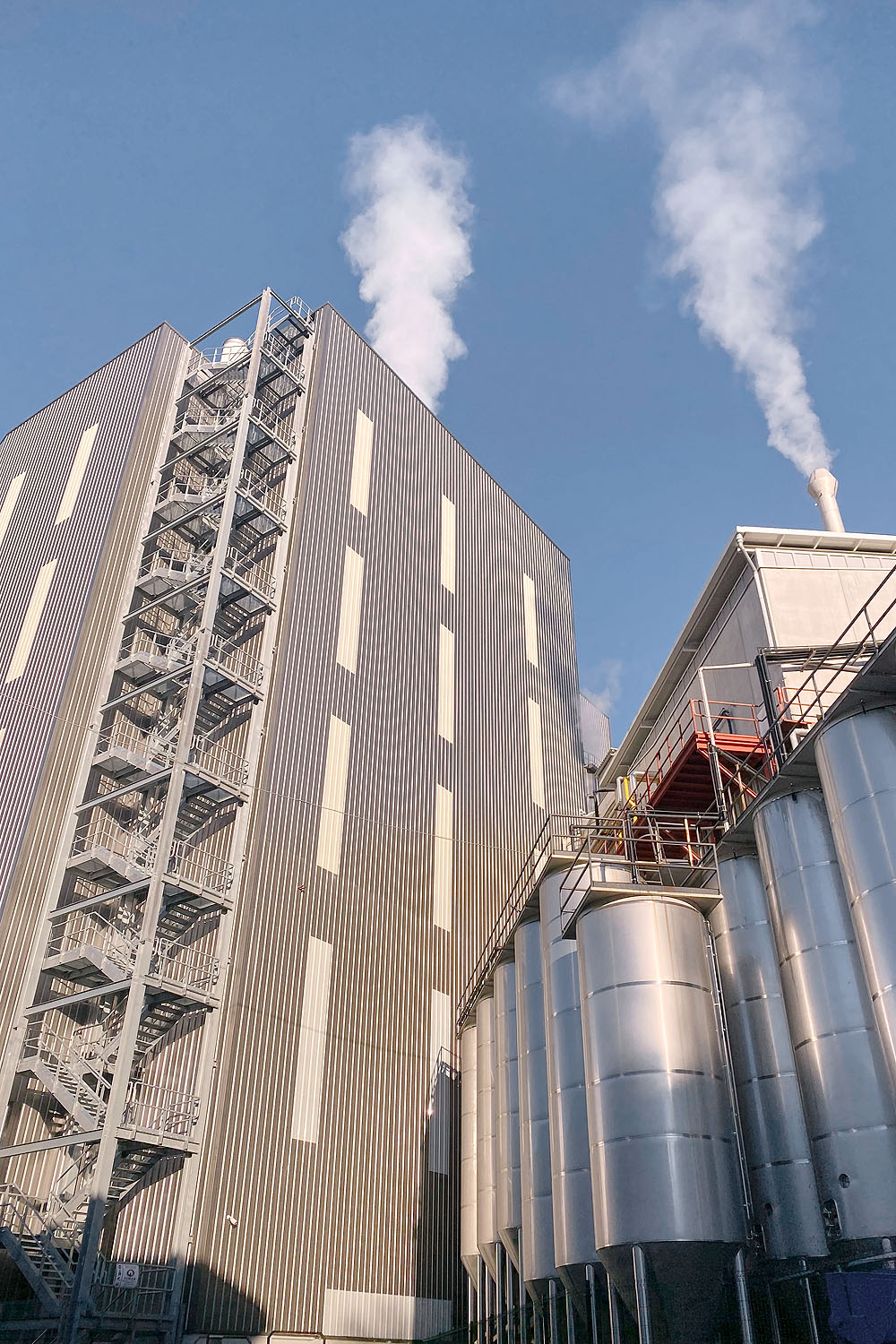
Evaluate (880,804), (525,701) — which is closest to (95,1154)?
(880,804)

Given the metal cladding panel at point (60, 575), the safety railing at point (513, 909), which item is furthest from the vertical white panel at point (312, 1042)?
the metal cladding panel at point (60, 575)

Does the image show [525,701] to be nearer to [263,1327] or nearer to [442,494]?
[442,494]

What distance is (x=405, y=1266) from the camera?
3191 centimetres

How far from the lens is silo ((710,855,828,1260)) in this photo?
64.0ft

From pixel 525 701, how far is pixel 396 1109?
75.7 ft

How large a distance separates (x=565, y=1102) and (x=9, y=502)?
38.4 meters

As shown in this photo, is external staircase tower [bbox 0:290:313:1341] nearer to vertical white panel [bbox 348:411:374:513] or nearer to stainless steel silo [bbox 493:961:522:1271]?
vertical white panel [bbox 348:411:374:513]

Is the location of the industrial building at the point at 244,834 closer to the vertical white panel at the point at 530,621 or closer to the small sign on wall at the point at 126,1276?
the small sign on wall at the point at 126,1276

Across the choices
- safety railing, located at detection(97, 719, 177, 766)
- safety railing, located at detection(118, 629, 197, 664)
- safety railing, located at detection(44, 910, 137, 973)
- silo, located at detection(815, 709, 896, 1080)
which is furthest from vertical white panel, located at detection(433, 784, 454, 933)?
silo, located at detection(815, 709, 896, 1080)

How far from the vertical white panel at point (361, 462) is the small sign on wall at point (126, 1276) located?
1159 inches

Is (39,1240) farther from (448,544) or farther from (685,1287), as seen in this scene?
(448,544)

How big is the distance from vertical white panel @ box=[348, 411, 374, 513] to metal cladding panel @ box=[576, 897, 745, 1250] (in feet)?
89.1

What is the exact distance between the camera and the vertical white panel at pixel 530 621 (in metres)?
54.7

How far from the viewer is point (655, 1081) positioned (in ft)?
65.1
